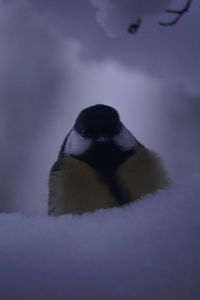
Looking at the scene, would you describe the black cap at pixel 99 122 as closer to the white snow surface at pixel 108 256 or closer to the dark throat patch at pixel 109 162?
the dark throat patch at pixel 109 162

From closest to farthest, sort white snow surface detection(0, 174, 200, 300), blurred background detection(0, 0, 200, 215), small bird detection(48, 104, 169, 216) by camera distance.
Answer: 1. white snow surface detection(0, 174, 200, 300)
2. small bird detection(48, 104, 169, 216)
3. blurred background detection(0, 0, 200, 215)

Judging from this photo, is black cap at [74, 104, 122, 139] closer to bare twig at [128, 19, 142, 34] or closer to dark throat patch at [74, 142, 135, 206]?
dark throat patch at [74, 142, 135, 206]

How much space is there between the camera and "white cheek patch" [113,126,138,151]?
1.46 m

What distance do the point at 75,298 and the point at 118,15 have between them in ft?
1.92

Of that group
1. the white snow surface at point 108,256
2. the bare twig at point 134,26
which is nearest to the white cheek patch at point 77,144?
the bare twig at point 134,26

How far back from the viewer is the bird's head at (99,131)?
4.78ft

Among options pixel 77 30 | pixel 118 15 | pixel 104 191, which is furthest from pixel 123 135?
pixel 118 15

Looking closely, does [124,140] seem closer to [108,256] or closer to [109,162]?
[109,162]

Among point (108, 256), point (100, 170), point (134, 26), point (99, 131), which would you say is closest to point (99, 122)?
point (99, 131)

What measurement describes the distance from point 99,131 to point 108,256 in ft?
3.27

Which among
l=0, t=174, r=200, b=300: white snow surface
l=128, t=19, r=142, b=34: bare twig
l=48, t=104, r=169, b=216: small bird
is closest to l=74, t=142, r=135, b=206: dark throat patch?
l=48, t=104, r=169, b=216: small bird

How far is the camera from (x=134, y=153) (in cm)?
153

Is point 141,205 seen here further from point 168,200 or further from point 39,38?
point 39,38

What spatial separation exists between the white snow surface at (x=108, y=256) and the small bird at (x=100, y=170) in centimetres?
86
